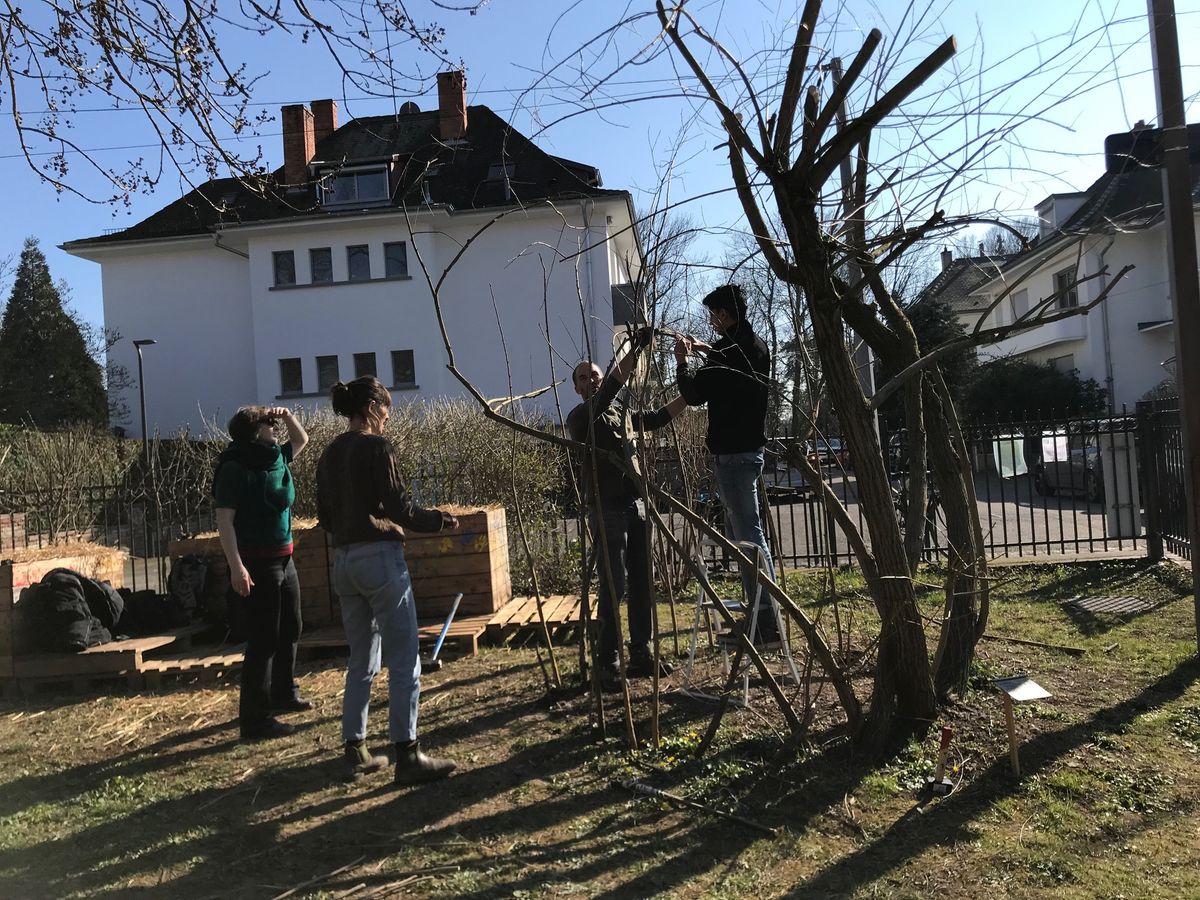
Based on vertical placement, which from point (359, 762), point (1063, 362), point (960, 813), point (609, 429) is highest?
point (1063, 362)

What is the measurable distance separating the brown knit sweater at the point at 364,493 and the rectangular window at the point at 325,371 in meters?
22.6

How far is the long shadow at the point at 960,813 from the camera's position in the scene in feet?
9.64

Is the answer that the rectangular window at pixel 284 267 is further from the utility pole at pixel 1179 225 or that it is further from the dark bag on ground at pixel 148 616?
the utility pole at pixel 1179 225

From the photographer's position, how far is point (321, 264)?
25906mm

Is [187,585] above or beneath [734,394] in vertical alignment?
beneath

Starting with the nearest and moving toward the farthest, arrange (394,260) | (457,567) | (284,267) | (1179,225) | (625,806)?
(625,806)
(1179,225)
(457,567)
(394,260)
(284,267)

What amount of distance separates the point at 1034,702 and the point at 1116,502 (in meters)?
5.76

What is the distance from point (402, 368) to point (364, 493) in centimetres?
2229

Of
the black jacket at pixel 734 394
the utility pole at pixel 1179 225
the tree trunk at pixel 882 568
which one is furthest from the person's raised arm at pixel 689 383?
the utility pole at pixel 1179 225

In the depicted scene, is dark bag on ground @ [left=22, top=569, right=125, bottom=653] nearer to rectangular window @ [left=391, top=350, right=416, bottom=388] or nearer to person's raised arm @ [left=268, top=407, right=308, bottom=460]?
person's raised arm @ [left=268, top=407, right=308, bottom=460]

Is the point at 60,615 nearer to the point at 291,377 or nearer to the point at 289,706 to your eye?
the point at 289,706

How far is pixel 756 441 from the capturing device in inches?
191

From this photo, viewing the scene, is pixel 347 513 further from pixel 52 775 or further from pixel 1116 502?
pixel 1116 502

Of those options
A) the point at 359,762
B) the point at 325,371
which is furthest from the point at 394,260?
the point at 359,762
